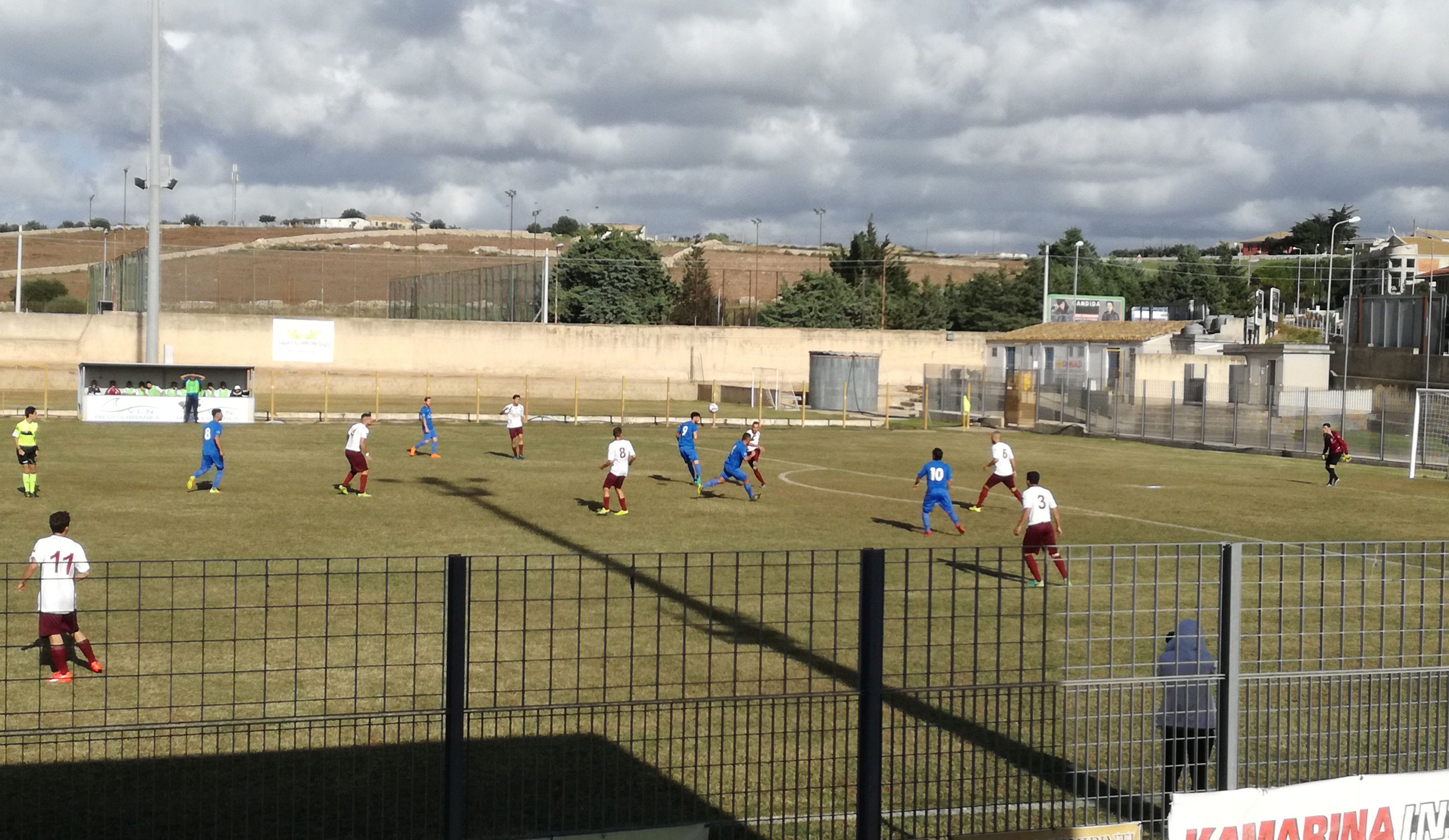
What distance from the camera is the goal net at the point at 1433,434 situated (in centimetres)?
3675

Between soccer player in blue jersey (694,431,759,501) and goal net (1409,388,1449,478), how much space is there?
19.9 meters

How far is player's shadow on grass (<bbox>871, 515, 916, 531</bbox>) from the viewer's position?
2333 centimetres

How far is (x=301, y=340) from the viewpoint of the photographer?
62.1m

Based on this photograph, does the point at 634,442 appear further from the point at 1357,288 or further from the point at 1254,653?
the point at 1357,288

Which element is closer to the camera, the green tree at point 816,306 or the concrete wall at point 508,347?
the concrete wall at point 508,347

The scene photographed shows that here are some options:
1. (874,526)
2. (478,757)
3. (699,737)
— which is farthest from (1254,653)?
(874,526)

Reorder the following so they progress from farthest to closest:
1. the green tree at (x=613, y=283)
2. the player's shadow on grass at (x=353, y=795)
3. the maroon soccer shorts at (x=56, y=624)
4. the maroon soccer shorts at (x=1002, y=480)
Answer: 1. the green tree at (x=613, y=283)
2. the maroon soccer shorts at (x=1002, y=480)
3. the maroon soccer shorts at (x=56, y=624)
4. the player's shadow on grass at (x=353, y=795)

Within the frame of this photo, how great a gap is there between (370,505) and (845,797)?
1836 cm

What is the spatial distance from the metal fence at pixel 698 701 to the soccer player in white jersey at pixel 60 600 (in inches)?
11.3

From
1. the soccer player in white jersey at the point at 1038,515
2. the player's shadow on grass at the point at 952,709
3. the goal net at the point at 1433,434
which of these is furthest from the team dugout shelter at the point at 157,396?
the goal net at the point at 1433,434

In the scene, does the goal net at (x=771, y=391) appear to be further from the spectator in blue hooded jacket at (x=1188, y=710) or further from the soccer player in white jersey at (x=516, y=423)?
the spectator in blue hooded jacket at (x=1188, y=710)

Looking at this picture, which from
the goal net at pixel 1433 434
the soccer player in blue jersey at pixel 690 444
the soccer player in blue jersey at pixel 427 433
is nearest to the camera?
the soccer player in blue jersey at pixel 690 444

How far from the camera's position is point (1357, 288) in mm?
99375

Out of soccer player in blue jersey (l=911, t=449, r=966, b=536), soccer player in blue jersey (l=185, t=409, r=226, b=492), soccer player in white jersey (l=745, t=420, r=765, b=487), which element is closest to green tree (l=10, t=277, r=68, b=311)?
soccer player in blue jersey (l=185, t=409, r=226, b=492)
